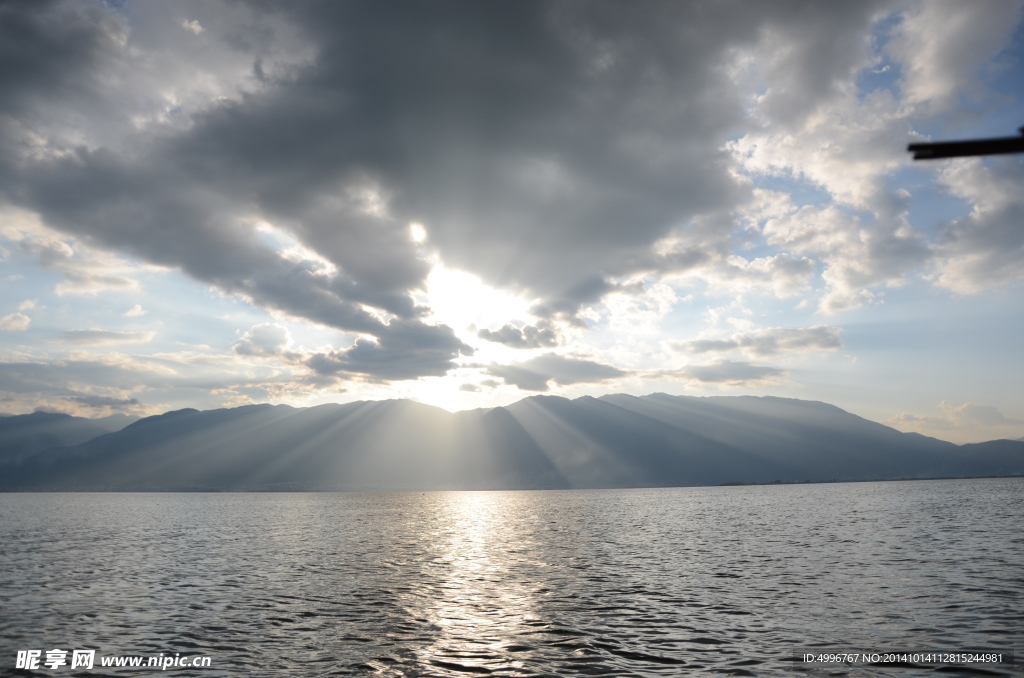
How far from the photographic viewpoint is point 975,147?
9.28 m

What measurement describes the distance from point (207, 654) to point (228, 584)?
21790mm

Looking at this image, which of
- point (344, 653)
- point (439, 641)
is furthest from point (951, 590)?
point (344, 653)

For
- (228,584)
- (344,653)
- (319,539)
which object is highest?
(344,653)

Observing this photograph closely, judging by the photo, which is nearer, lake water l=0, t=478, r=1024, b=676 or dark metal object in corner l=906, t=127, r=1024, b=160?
dark metal object in corner l=906, t=127, r=1024, b=160

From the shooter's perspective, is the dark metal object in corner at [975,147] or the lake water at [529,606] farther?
the lake water at [529,606]

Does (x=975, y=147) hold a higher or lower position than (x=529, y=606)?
higher

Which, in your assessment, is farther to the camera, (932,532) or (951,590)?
(932,532)

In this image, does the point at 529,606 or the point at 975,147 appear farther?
the point at 529,606

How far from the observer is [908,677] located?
20.7 m

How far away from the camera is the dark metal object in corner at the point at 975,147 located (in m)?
9.28

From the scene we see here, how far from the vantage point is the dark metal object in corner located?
30.5ft

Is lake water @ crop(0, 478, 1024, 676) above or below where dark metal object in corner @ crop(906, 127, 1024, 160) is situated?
below

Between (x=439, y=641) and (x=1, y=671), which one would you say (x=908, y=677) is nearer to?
(x=439, y=641)

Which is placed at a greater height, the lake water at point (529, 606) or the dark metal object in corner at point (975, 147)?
the dark metal object in corner at point (975, 147)
